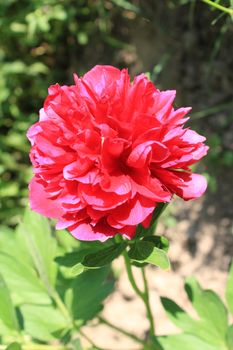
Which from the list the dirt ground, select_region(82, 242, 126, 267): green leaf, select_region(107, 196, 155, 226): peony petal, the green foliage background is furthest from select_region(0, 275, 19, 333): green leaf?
the green foliage background

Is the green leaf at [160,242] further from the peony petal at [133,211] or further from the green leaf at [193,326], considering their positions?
the green leaf at [193,326]

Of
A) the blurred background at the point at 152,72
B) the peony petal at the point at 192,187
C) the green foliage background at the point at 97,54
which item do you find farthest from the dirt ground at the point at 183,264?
the peony petal at the point at 192,187

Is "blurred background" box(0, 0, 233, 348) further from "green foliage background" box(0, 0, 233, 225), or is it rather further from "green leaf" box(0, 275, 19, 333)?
"green leaf" box(0, 275, 19, 333)

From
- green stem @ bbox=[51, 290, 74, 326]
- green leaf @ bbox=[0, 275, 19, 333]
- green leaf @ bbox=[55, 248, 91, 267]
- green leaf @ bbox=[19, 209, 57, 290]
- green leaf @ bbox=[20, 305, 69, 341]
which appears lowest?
green leaf @ bbox=[20, 305, 69, 341]

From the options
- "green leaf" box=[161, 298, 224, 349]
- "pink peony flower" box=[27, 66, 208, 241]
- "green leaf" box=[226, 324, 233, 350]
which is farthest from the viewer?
"green leaf" box=[161, 298, 224, 349]

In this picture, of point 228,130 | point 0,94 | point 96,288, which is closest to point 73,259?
point 96,288

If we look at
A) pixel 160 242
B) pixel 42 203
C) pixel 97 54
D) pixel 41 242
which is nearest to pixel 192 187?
pixel 160 242

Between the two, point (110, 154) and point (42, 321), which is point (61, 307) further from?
point (110, 154)
